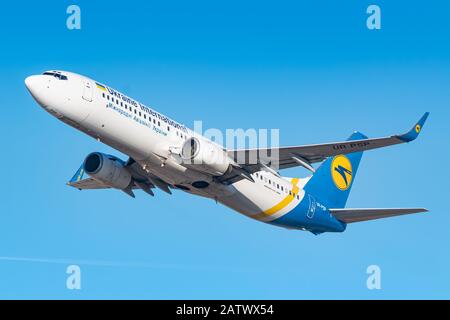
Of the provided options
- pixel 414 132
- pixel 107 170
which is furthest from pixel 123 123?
pixel 414 132

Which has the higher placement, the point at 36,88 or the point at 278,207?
the point at 36,88

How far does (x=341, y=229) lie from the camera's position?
182 feet

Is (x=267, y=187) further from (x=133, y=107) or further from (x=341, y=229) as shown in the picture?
(x=133, y=107)

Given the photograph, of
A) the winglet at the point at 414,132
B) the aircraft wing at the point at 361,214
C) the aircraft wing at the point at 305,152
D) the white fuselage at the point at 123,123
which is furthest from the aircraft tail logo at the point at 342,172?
the winglet at the point at 414,132

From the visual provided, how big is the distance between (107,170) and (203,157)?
7.27 metres

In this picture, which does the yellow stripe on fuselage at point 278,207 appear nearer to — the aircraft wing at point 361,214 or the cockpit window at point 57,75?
the aircraft wing at point 361,214

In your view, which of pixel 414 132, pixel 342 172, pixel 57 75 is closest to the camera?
pixel 414 132

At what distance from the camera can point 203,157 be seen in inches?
1795

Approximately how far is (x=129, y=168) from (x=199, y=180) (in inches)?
216

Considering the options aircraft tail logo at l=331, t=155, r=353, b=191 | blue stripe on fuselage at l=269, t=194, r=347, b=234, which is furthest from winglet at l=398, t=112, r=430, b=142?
aircraft tail logo at l=331, t=155, r=353, b=191

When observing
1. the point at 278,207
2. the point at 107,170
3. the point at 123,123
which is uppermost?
the point at 123,123

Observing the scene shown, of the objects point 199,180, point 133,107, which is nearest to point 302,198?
point 199,180

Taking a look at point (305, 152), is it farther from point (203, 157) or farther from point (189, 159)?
point (189, 159)

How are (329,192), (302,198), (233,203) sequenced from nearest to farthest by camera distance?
(233,203)
(302,198)
(329,192)
